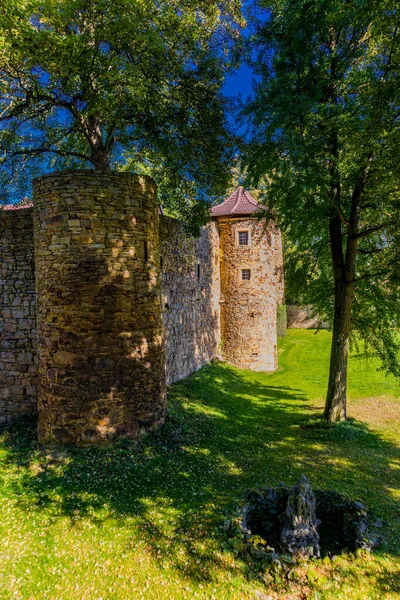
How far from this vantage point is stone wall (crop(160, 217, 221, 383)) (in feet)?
41.8

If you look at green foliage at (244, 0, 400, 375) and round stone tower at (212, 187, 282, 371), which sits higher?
green foliage at (244, 0, 400, 375)

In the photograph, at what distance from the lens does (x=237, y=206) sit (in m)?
19.9

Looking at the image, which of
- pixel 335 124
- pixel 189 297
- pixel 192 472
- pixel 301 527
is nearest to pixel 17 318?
Result: pixel 192 472

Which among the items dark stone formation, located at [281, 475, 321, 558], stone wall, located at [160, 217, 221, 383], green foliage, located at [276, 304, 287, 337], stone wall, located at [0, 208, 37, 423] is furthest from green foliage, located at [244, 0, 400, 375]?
green foliage, located at [276, 304, 287, 337]

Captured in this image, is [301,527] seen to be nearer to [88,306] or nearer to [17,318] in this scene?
[88,306]

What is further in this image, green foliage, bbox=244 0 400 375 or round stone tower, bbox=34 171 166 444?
green foliage, bbox=244 0 400 375

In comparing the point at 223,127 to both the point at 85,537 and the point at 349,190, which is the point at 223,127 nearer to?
the point at 349,190

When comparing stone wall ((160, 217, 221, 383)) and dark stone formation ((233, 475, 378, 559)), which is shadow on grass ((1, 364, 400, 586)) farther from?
stone wall ((160, 217, 221, 383))

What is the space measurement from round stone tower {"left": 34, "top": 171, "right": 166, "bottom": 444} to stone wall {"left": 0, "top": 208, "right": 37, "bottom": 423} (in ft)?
4.92

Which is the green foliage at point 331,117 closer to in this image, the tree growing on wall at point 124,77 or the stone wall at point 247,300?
the tree growing on wall at point 124,77

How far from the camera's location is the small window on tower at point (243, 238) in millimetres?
19689

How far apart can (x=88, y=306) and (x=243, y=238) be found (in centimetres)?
1367

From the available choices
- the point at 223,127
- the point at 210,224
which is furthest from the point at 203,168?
the point at 210,224

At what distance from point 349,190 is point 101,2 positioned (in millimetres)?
7990
